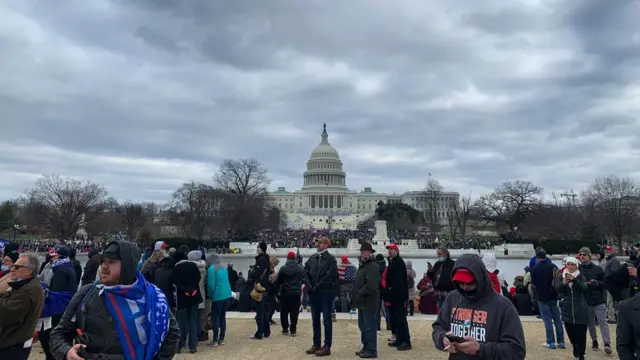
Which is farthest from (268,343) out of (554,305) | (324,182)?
(324,182)

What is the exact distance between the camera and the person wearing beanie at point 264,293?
10016 mm

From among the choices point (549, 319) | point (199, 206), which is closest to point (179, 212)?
point (199, 206)

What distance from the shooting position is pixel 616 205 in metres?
64.7

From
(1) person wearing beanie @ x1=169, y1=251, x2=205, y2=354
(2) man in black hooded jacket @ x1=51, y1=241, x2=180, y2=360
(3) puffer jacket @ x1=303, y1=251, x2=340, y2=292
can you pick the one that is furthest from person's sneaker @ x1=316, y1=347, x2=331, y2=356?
(2) man in black hooded jacket @ x1=51, y1=241, x2=180, y2=360

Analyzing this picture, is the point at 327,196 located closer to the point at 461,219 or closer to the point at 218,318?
the point at 461,219

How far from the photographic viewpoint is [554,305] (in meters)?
9.27

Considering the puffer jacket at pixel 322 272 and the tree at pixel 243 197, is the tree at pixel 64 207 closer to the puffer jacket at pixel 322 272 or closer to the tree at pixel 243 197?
the tree at pixel 243 197

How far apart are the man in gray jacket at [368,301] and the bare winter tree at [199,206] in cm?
5392

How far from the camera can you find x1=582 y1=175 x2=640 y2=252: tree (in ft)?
200

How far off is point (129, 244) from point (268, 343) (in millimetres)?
6673

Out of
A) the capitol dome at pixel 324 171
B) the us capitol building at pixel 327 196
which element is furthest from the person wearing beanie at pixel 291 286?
the capitol dome at pixel 324 171

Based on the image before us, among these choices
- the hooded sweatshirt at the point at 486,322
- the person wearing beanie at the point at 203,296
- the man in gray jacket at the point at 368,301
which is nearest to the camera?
the hooded sweatshirt at the point at 486,322

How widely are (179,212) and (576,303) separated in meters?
66.3

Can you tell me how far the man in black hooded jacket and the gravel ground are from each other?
5314mm
